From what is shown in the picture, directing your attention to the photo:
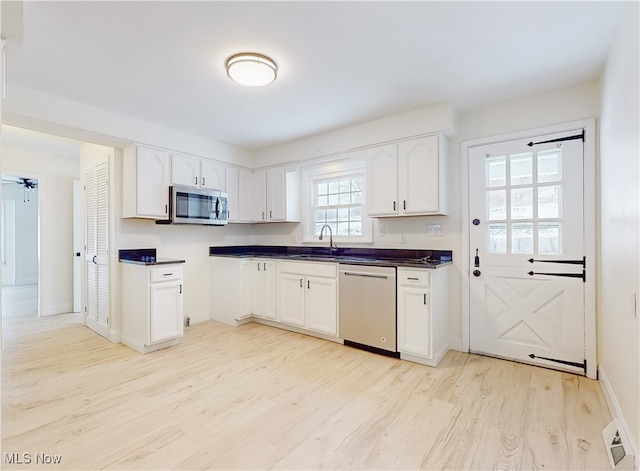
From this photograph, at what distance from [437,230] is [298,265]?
1579 millimetres

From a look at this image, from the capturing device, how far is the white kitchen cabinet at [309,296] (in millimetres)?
3578

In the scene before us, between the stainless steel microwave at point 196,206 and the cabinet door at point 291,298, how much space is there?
1111 millimetres

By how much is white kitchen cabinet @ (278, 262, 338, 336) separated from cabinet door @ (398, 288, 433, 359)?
74cm

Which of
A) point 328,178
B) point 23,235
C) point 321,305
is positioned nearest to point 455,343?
point 321,305

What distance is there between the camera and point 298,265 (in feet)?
12.7

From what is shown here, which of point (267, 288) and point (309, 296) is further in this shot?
point (267, 288)

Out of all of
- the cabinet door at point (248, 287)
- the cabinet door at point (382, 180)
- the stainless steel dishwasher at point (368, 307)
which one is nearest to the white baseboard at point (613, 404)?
the stainless steel dishwasher at point (368, 307)

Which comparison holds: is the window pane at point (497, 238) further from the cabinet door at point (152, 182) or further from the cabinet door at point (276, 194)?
the cabinet door at point (152, 182)

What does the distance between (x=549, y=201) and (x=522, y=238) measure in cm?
38

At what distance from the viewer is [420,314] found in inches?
118

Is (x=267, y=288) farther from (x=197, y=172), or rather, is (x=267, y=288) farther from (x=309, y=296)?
(x=197, y=172)

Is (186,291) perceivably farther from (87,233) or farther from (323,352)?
(323,352)

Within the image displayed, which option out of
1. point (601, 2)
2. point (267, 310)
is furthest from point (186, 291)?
point (601, 2)

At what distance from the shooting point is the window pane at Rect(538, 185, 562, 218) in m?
2.86
